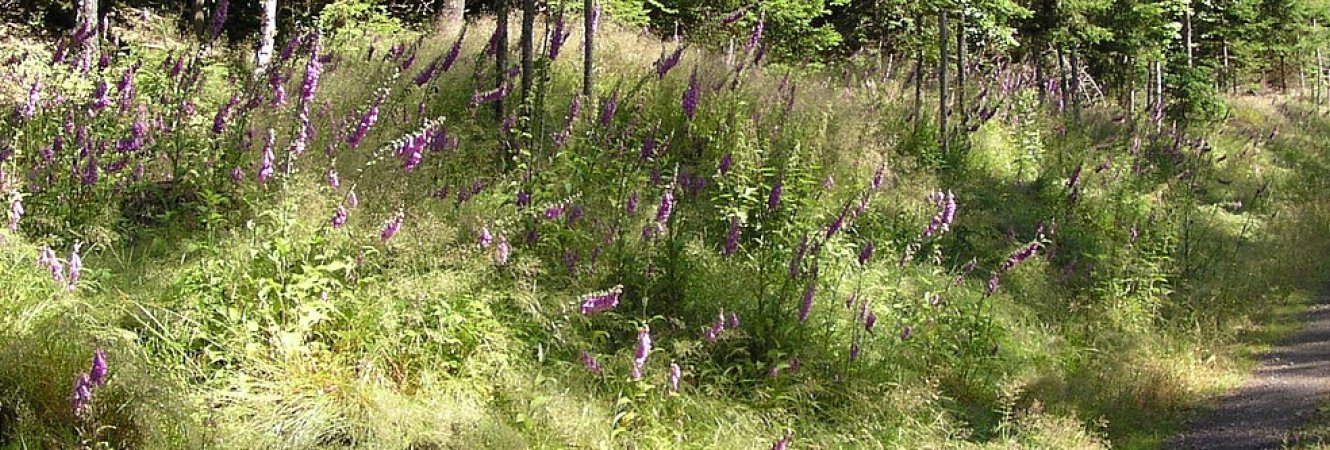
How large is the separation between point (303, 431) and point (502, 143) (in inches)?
122

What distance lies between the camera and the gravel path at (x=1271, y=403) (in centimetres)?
586

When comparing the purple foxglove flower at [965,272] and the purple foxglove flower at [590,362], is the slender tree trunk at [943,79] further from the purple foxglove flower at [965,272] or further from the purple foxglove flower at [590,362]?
the purple foxglove flower at [590,362]

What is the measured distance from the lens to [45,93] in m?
5.75

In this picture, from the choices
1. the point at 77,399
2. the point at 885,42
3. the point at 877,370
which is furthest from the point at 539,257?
the point at 885,42

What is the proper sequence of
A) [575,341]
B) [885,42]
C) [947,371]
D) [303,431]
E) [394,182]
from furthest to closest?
[885,42]
[947,371]
[394,182]
[575,341]
[303,431]

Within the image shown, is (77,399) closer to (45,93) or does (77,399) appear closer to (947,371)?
(45,93)

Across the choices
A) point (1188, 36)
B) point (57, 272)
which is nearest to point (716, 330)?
point (57, 272)

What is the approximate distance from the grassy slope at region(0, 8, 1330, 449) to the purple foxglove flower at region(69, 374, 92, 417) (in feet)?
0.27

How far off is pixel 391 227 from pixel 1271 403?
5.53 meters

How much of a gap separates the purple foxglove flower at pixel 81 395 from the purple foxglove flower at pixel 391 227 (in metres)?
1.51

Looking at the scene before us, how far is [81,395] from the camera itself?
3424 mm

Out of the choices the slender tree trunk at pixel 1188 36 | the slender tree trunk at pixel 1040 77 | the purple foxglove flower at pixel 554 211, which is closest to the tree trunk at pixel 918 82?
the slender tree trunk at pixel 1040 77

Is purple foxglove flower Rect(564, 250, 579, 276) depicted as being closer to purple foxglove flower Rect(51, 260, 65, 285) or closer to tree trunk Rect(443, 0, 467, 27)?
purple foxglove flower Rect(51, 260, 65, 285)

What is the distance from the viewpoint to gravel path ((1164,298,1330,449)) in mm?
5863
